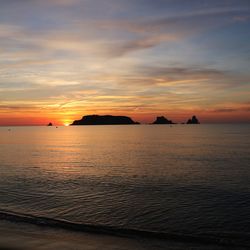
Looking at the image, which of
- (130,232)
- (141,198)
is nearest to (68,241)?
(130,232)

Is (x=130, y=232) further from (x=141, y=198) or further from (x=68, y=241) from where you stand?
(x=141, y=198)

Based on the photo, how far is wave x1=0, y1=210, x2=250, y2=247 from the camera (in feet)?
53.2

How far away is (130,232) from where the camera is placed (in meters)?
17.8

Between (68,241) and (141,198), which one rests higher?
(68,241)

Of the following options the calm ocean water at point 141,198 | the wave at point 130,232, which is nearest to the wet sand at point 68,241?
the wave at point 130,232

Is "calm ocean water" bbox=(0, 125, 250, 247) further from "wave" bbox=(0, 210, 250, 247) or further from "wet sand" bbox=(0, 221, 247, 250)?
"wet sand" bbox=(0, 221, 247, 250)

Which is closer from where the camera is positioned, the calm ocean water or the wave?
the wave

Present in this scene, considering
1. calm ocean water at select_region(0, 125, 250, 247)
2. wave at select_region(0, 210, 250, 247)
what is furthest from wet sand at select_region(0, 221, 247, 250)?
calm ocean water at select_region(0, 125, 250, 247)

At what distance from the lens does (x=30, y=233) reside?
1648 centimetres

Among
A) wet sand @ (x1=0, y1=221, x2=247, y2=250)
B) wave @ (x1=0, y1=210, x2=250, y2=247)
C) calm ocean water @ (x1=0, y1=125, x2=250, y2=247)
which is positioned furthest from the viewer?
calm ocean water @ (x1=0, y1=125, x2=250, y2=247)

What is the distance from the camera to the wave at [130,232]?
16219 mm

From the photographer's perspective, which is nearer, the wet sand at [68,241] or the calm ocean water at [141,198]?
the wet sand at [68,241]

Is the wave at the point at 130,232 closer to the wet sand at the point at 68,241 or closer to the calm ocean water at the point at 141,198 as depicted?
the calm ocean water at the point at 141,198

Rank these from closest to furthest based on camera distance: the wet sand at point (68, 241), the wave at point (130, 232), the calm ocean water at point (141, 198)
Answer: the wet sand at point (68, 241) < the wave at point (130, 232) < the calm ocean water at point (141, 198)
